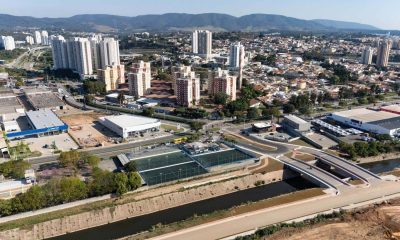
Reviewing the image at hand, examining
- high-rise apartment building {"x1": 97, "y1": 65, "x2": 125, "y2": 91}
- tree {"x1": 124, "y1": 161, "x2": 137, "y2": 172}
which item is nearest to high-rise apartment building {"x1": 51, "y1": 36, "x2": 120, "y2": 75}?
high-rise apartment building {"x1": 97, "y1": 65, "x2": 125, "y2": 91}

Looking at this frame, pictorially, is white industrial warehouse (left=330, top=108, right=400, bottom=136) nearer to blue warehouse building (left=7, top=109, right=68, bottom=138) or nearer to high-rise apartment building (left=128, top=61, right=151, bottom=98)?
high-rise apartment building (left=128, top=61, right=151, bottom=98)

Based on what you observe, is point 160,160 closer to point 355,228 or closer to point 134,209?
point 134,209

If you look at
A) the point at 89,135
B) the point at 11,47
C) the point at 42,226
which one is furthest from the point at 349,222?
the point at 11,47

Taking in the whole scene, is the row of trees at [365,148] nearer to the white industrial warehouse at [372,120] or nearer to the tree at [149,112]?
the white industrial warehouse at [372,120]

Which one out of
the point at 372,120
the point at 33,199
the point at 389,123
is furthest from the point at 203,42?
the point at 33,199

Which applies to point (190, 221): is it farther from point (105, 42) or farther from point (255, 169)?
point (105, 42)

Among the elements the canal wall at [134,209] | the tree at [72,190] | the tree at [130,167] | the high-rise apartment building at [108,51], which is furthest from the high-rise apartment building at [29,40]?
the canal wall at [134,209]
